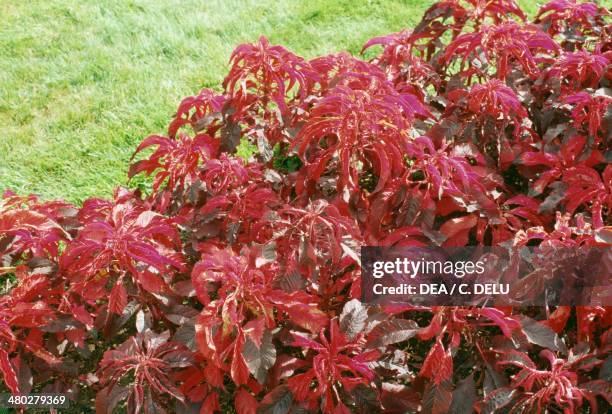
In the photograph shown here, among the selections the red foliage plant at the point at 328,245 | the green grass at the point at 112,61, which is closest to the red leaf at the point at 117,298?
the red foliage plant at the point at 328,245

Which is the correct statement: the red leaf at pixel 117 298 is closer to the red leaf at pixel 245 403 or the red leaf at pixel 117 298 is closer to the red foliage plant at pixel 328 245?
the red foliage plant at pixel 328 245

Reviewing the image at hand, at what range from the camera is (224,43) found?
4.07m

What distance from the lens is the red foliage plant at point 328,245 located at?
1.46 meters

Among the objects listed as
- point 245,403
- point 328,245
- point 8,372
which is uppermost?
point 328,245

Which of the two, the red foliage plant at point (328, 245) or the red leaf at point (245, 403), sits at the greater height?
the red foliage plant at point (328, 245)

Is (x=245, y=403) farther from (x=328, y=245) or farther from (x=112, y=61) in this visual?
(x=112, y=61)

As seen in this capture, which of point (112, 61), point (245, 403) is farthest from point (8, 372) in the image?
point (112, 61)

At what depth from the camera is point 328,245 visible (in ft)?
5.06

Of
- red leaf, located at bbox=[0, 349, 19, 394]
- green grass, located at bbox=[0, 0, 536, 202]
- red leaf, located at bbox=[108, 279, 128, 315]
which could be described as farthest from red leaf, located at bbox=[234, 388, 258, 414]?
green grass, located at bbox=[0, 0, 536, 202]

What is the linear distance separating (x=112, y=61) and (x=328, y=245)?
110 inches

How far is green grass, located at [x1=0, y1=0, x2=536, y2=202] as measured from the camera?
329 centimetres

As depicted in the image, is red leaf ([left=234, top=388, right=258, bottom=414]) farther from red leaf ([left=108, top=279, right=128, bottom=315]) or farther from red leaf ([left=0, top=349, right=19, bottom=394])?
red leaf ([left=0, top=349, right=19, bottom=394])

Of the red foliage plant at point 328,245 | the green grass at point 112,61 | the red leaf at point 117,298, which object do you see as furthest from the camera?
the green grass at point 112,61

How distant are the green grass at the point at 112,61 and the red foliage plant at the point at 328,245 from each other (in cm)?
136
